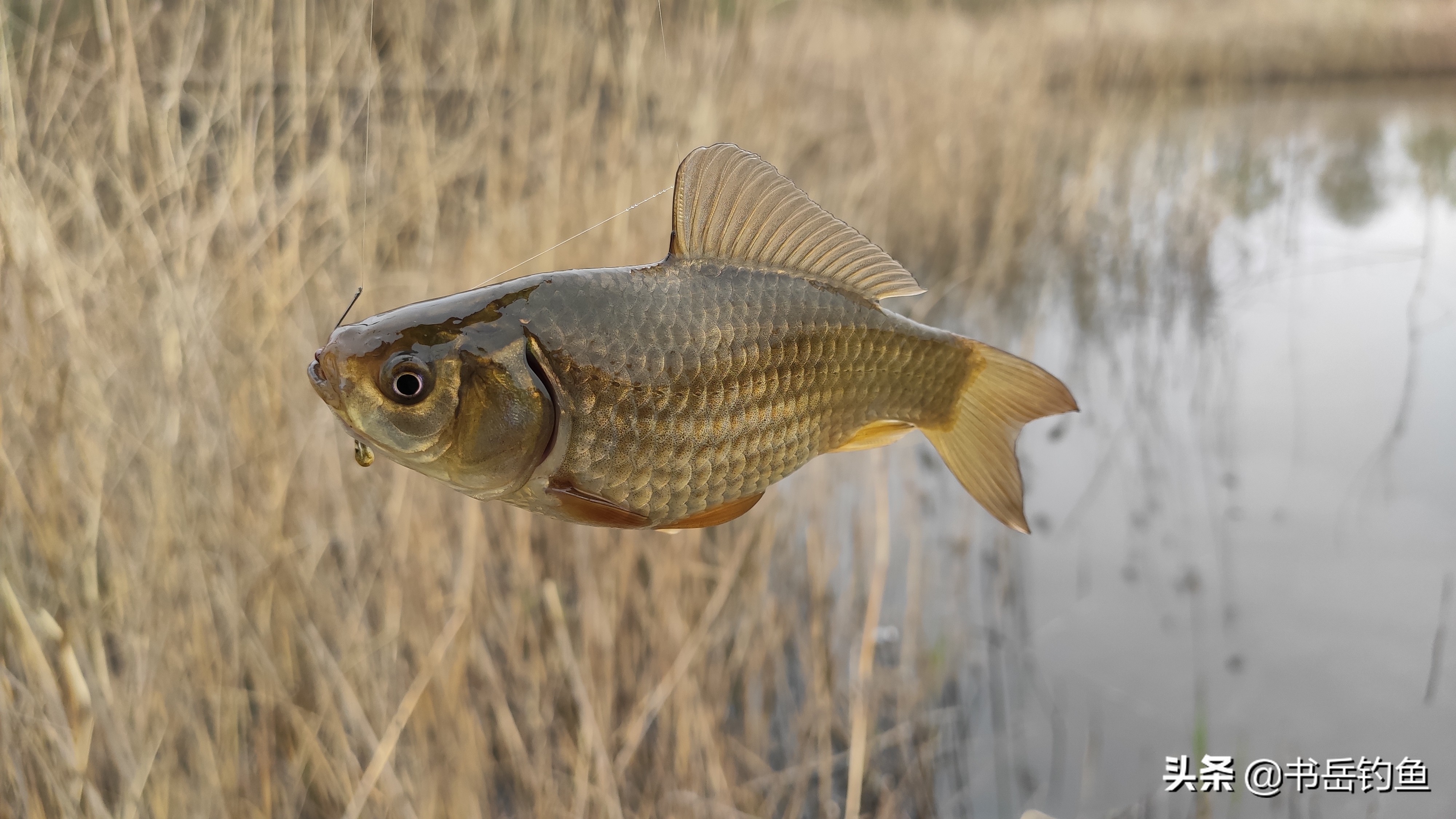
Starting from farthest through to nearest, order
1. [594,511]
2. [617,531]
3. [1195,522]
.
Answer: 1. [1195,522]
2. [617,531]
3. [594,511]

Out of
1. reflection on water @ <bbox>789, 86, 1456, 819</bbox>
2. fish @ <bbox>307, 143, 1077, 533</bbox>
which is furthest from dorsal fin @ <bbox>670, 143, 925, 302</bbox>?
A: reflection on water @ <bbox>789, 86, 1456, 819</bbox>

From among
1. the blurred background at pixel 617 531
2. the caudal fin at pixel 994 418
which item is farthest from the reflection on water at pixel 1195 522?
the caudal fin at pixel 994 418

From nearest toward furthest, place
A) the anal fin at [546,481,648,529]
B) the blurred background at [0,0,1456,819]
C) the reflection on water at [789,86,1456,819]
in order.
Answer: the anal fin at [546,481,648,529]
the blurred background at [0,0,1456,819]
the reflection on water at [789,86,1456,819]

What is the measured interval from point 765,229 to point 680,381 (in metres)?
0.07

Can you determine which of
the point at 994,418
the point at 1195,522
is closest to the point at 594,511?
the point at 994,418

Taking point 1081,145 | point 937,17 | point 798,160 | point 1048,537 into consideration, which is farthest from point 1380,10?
point 798,160

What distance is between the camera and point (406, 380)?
0.21 meters

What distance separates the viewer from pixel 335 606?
1365mm

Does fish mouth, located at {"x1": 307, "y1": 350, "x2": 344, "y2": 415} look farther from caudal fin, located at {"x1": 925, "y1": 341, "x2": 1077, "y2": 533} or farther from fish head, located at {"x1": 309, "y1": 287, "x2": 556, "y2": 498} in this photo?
caudal fin, located at {"x1": 925, "y1": 341, "x2": 1077, "y2": 533}

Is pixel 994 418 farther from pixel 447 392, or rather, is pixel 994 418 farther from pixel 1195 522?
pixel 1195 522

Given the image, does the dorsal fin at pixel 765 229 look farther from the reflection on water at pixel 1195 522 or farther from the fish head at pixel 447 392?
the reflection on water at pixel 1195 522

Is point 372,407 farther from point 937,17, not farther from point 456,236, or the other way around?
point 937,17

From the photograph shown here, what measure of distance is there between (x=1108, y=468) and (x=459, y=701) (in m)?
2.36

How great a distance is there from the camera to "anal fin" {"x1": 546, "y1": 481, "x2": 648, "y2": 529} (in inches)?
7.7
